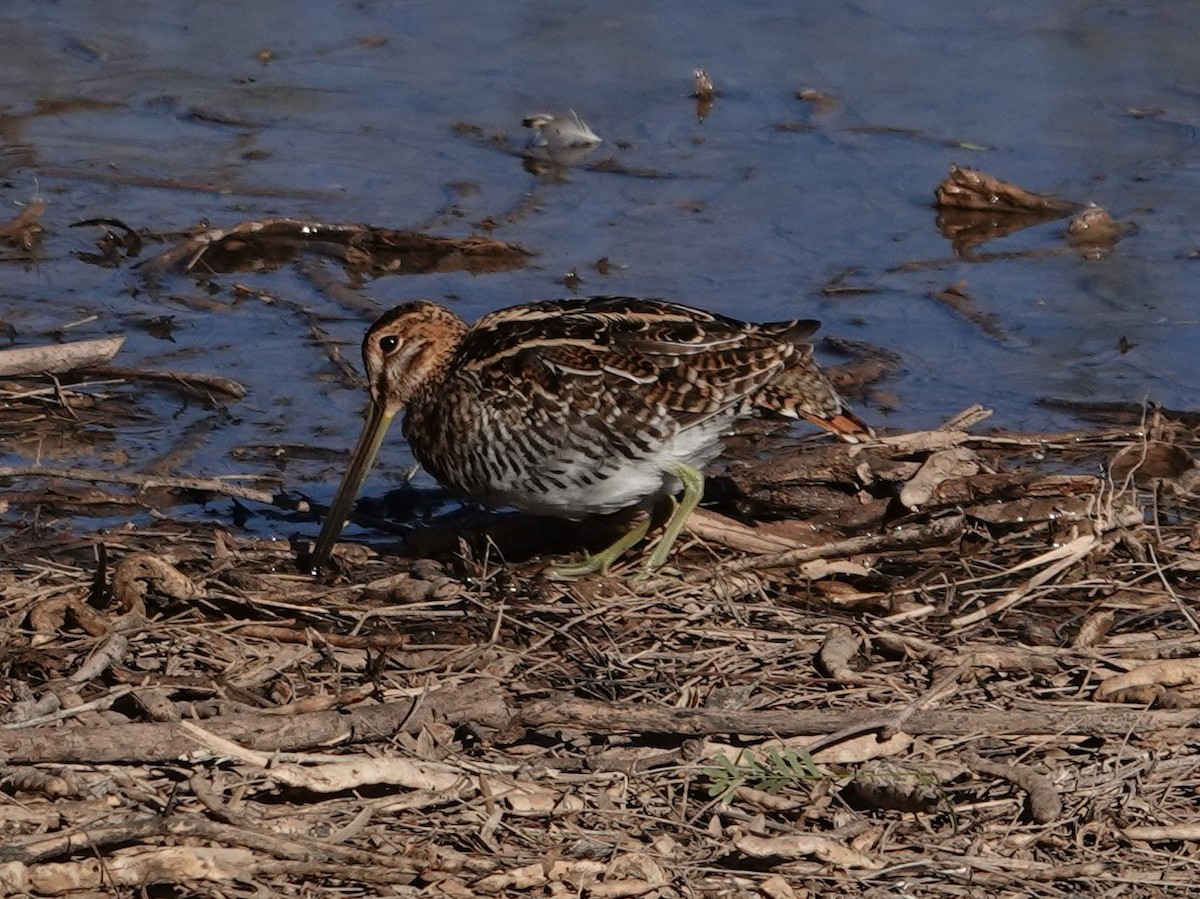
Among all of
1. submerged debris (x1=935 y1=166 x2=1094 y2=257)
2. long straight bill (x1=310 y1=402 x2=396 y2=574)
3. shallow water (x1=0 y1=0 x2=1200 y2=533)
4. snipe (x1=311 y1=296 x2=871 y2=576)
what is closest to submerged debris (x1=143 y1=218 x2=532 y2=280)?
shallow water (x1=0 y1=0 x2=1200 y2=533)

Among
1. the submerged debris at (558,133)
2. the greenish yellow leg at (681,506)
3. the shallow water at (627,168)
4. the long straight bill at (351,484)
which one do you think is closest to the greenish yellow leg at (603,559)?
the greenish yellow leg at (681,506)

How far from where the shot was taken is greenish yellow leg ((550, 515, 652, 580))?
4.94 m

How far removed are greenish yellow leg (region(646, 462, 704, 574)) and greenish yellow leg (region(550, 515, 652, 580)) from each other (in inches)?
5.6

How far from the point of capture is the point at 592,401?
189 inches

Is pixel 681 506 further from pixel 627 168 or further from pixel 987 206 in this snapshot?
pixel 627 168

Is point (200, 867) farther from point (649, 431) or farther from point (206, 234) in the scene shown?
point (206, 234)

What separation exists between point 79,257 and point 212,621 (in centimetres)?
316

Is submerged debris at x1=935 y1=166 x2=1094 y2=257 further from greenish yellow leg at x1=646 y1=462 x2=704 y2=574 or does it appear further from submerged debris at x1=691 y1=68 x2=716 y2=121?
greenish yellow leg at x1=646 y1=462 x2=704 y2=574

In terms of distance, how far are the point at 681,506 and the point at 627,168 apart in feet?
12.7

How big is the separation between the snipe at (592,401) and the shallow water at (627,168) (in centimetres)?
68

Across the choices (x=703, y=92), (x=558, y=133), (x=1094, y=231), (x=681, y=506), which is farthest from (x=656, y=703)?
(x=703, y=92)

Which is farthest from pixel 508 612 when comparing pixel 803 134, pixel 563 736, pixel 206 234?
pixel 803 134

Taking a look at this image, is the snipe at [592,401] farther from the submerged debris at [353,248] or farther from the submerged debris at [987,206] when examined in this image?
the submerged debris at [987,206]

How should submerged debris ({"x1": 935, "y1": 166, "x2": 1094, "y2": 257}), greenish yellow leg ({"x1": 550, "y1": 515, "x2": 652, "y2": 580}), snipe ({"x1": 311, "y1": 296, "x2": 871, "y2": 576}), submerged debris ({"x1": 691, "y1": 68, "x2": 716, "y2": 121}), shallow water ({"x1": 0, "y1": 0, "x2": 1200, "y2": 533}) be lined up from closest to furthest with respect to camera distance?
snipe ({"x1": 311, "y1": 296, "x2": 871, "y2": 576}) < greenish yellow leg ({"x1": 550, "y1": 515, "x2": 652, "y2": 580}) < shallow water ({"x1": 0, "y1": 0, "x2": 1200, "y2": 533}) < submerged debris ({"x1": 935, "y1": 166, "x2": 1094, "y2": 257}) < submerged debris ({"x1": 691, "y1": 68, "x2": 716, "y2": 121})
